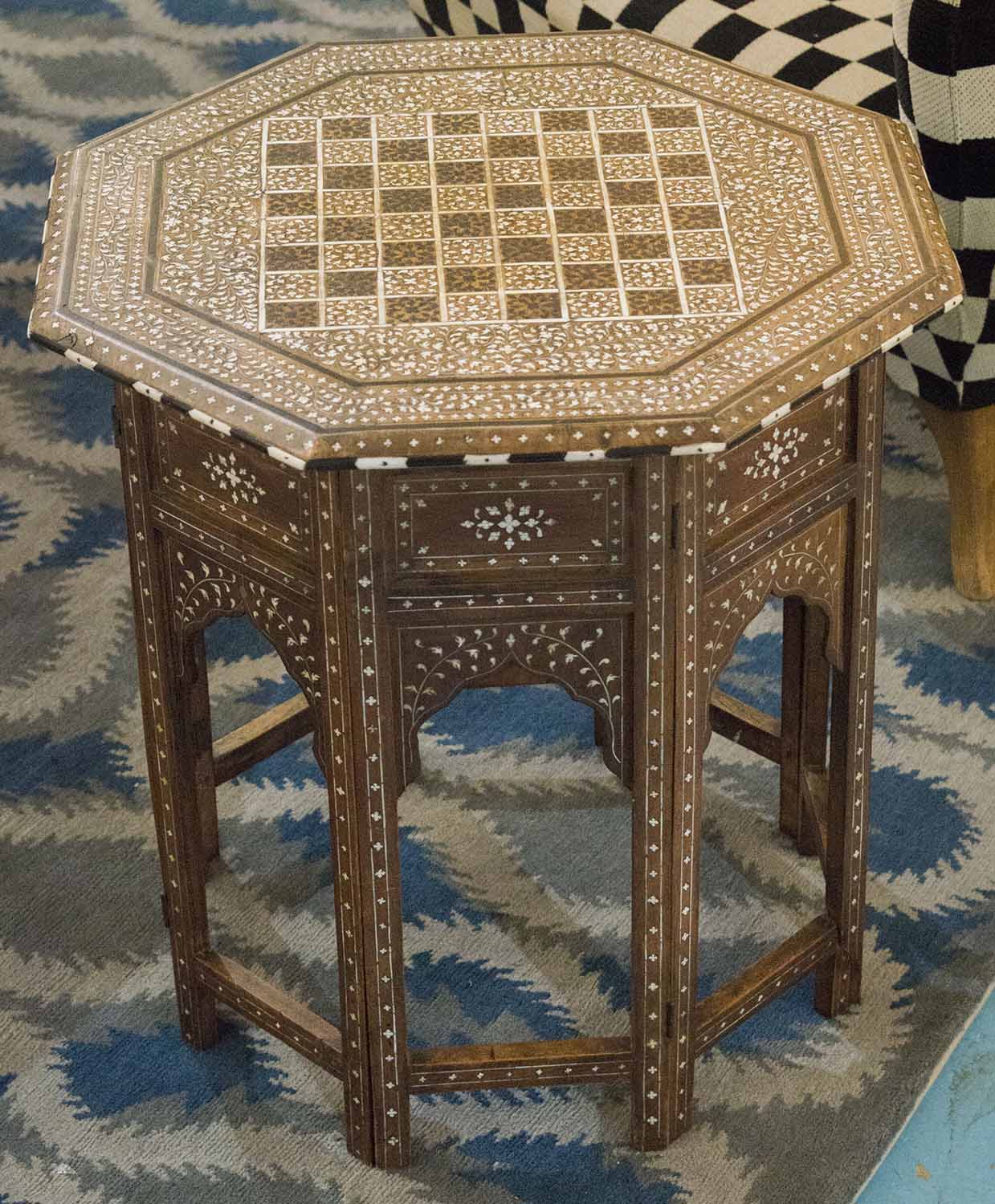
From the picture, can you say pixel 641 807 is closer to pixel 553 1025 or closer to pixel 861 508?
pixel 861 508

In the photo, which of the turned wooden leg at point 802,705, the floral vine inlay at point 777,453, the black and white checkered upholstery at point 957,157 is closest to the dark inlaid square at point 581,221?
the floral vine inlay at point 777,453

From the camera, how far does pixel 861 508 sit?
140 cm

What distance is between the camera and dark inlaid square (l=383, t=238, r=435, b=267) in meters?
1.30

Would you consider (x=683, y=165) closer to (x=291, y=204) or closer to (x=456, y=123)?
(x=456, y=123)

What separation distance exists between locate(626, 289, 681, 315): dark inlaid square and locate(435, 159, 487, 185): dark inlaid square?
0.22 meters

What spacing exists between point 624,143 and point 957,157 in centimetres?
56

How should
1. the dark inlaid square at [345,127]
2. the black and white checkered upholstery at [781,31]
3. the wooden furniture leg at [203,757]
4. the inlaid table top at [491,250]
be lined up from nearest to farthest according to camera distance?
the inlaid table top at [491,250] → the dark inlaid square at [345,127] → the wooden furniture leg at [203,757] → the black and white checkered upholstery at [781,31]

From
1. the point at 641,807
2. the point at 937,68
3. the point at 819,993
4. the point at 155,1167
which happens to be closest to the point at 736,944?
A: the point at 819,993

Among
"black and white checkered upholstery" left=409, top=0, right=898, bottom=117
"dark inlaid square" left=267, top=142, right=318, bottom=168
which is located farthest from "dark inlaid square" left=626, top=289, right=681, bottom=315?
"black and white checkered upholstery" left=409, top=0, right=898, bottom=117

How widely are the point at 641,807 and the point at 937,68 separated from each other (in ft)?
2.96

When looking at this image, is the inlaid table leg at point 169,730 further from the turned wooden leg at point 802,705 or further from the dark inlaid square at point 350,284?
the turned wooden leg at point 802,705

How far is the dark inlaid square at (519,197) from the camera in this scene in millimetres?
1373

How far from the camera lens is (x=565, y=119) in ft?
4.90

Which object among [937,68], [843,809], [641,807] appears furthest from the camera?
[937,68]
